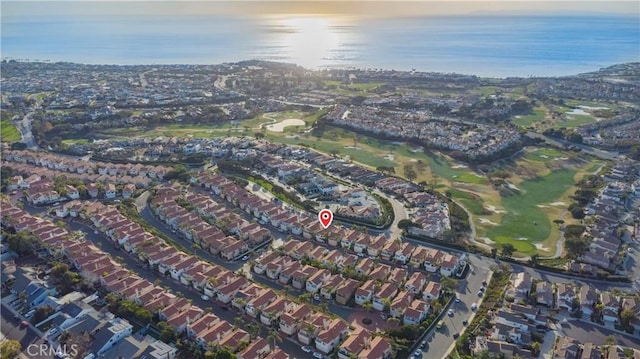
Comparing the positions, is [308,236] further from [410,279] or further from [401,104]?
[401,104]

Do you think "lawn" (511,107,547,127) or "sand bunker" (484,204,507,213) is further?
"lawn" (511,107,547,127)

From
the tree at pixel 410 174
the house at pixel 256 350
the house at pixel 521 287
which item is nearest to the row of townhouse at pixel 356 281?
the house at pixel 521 287

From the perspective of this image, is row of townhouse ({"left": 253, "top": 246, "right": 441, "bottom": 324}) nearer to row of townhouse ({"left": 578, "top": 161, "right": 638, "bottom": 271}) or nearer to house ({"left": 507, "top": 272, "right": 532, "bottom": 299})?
house ({"left": 507, "top": 272, "right": 532, "bottom": 299})

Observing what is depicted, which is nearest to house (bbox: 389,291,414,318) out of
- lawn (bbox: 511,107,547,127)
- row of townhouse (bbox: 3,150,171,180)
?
row of townhouse (bbox: 3,150,171,180)

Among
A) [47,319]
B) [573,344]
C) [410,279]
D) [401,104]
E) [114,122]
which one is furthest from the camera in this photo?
[401,104]

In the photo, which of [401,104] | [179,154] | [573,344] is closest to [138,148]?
[179,154]

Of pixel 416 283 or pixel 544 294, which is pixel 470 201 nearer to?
pixel 544 294
